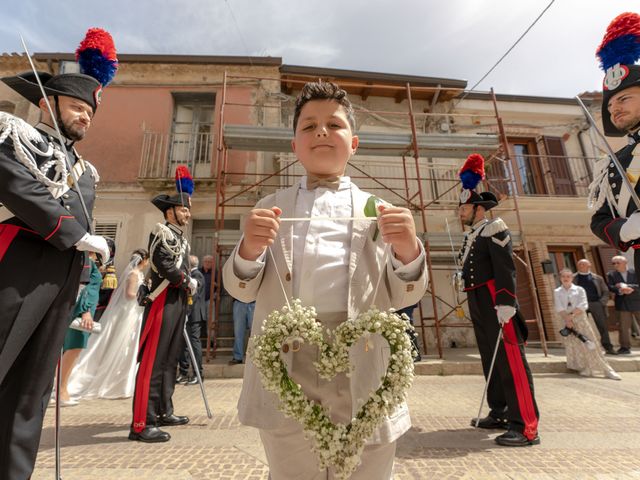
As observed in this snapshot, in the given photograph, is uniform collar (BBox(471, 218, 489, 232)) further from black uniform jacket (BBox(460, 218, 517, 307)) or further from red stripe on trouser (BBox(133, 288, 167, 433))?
red stripe on trouser (BBox(133, 288, 167, 433))

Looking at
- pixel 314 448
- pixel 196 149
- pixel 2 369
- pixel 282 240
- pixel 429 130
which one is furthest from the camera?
pixel 429 130

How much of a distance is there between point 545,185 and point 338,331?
13.3 meters

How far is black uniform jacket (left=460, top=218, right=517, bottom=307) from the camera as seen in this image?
3.21 m

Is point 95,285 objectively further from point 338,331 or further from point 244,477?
point 338,331

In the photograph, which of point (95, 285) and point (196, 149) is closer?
point (95, 285)

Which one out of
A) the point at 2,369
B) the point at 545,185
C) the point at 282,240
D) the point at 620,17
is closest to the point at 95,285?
the point at 2,369

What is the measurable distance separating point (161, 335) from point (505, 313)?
10.4 feet

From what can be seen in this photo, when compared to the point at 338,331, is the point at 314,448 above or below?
below

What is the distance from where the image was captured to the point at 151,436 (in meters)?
2.98

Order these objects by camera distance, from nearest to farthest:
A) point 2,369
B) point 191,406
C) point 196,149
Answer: point 2,369 → point 191,406 → point 196,149

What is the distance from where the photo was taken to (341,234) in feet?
4.59

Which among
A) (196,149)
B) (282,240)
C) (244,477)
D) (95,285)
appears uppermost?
(196,149)

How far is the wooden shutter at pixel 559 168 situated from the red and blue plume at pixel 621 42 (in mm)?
11216

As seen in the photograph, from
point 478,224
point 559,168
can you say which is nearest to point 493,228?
point 478,224
